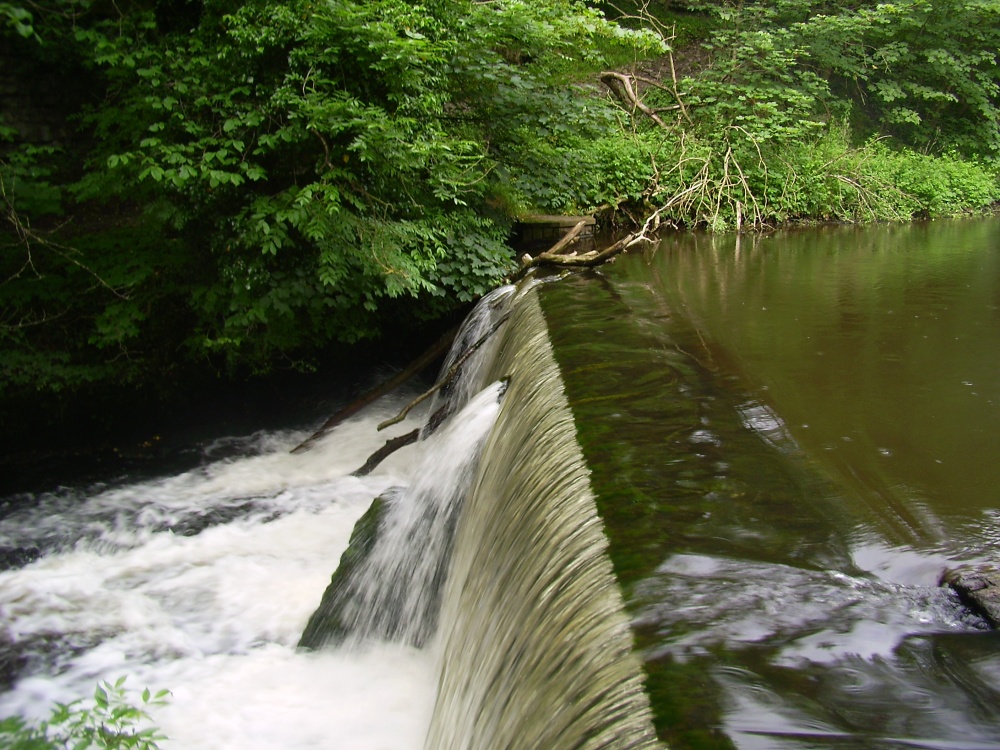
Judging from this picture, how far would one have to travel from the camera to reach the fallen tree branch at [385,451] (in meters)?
5.34

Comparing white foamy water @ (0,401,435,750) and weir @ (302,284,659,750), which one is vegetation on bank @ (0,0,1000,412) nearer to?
white foamy water @ (0,401,435,750)

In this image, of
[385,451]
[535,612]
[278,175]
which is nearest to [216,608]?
[385,451]

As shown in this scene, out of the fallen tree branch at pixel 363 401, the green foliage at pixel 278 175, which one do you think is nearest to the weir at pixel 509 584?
the green foliage at pixel 278 175

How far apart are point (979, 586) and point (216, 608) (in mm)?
3352

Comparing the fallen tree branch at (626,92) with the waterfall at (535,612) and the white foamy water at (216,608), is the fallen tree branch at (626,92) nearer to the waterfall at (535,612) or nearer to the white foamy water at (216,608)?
the white foamy water at (216,608)

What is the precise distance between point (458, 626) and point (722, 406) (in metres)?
1.33

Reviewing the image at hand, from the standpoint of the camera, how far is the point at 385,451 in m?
5.37

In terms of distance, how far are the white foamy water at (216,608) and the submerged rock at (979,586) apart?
6.25ft

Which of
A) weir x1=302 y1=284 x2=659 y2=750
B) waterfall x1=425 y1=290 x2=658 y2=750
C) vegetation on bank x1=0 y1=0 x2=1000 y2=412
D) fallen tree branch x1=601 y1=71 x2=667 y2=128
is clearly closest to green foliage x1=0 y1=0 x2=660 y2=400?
vegetation on bank x1=0 y1=0 x2=1000 y2=412

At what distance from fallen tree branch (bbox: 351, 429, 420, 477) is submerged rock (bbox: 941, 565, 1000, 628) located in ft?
12.4

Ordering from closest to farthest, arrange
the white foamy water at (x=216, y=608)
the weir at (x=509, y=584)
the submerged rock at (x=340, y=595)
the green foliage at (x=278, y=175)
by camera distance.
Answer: the weir at (x=509, y=584) → the white foamy water at (x=216, y=608) → the submerged rock at (x=340, y=595) → the green foliage at (x=278, y=175)

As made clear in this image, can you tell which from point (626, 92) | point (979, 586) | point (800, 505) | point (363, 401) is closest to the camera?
point (979, 586)

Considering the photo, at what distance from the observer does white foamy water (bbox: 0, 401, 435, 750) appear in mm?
3102

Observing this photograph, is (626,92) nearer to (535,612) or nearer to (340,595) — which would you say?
(340,595)
